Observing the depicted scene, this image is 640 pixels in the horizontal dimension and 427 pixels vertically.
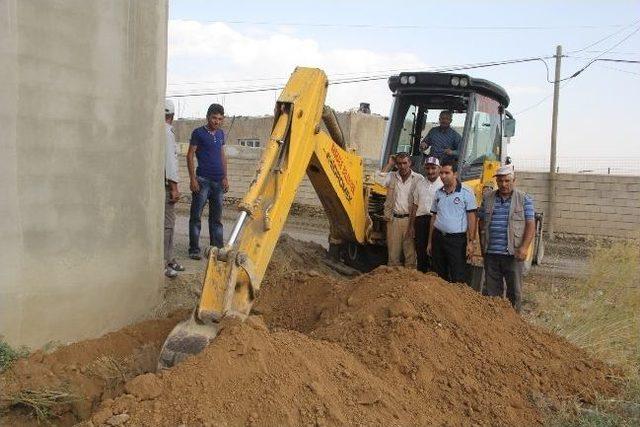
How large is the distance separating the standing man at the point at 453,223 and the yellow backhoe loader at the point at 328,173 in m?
0.28

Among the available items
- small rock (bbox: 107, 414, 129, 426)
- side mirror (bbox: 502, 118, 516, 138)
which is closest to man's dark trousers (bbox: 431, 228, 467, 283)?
side mirror (bbox: 502, 118, 516, 138)

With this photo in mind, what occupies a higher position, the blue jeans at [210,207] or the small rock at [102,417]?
the blue jeans at [210,207]

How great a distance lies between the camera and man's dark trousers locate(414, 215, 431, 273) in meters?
6.87

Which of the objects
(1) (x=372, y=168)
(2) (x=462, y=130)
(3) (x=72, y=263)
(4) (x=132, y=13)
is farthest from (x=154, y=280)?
(1) (x=372, y=168)

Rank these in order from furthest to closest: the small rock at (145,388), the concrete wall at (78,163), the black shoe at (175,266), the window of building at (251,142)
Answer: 1. the window of building at (251,142)
2. the black shoe at (175,266)
3. the concrete wall at (78,163)
4. the small rock at (145,388)

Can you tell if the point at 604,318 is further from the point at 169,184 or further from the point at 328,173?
the point at 169,184

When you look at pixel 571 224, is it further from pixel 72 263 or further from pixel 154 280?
pixel 72 263

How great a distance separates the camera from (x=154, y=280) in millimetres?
5574

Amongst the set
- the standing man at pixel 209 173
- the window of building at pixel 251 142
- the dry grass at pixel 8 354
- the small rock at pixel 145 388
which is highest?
the window of building at pixel 251 142

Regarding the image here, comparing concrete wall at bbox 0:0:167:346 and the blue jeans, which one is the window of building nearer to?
the blue jeans

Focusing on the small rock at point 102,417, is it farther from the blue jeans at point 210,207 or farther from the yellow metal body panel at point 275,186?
the blue jeans at point 210,207

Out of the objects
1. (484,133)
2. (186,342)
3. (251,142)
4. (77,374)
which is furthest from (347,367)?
(251,142)

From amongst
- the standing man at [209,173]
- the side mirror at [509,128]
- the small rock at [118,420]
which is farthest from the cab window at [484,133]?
the small rock at [118,420]

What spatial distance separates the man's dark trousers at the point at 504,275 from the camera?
622 cm
